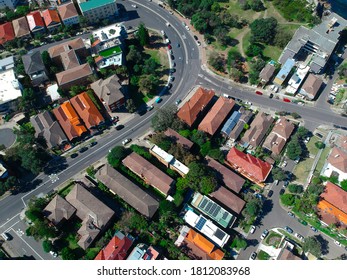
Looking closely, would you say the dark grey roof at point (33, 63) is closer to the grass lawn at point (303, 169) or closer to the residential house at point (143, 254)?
the residential house at point (143, 254)

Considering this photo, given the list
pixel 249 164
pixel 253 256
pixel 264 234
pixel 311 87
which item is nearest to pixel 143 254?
pixel 253 256

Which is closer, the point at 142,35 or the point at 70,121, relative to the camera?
the point at 70,121

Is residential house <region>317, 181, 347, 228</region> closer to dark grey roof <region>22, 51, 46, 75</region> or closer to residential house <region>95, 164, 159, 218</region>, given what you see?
residential house <region>95, 164, 159, 218</region>

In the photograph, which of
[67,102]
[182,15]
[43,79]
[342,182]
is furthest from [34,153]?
[342,182]

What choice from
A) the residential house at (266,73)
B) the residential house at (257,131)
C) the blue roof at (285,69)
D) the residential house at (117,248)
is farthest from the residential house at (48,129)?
the blue roof at (285,69)

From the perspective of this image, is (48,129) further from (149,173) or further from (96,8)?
(96,8)
